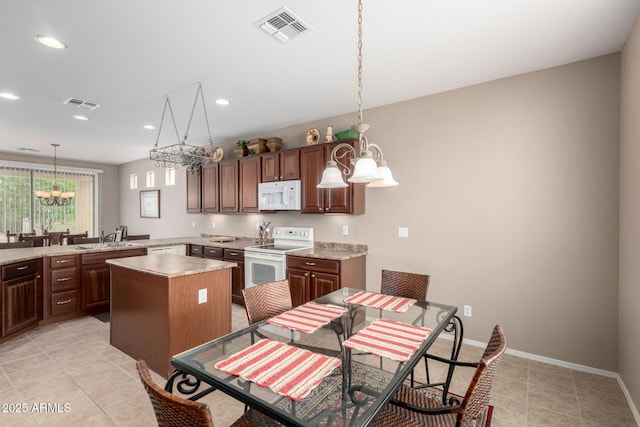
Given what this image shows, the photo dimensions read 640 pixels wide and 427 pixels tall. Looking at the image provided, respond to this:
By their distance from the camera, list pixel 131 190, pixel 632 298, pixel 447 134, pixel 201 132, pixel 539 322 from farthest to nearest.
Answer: pixel 131 190 → pixel 201 132 → pixel 447 134 → pixel 539 322 → pixel 632 298

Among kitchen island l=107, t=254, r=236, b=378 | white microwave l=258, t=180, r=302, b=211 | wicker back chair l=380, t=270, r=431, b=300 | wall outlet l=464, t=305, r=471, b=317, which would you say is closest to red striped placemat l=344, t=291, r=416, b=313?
wicker back chair l=380, t=270, r=431, b=300

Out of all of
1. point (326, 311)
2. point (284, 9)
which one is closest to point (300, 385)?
point (326, 311)

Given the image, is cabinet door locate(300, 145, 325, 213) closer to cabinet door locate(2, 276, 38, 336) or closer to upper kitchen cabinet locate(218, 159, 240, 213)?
upper kitchen cabinet locate(218, 159, 240, 213)

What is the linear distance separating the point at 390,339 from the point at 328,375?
17.3 inches

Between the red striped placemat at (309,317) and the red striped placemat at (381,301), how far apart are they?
0.21 metres

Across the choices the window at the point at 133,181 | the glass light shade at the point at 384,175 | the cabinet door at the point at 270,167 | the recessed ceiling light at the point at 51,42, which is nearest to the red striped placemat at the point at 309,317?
the glass light shade at the point at 384,175

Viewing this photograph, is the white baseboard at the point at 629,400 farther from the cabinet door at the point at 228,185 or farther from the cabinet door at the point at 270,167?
the cabinet door at the point at 228,185

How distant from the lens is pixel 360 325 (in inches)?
69.2

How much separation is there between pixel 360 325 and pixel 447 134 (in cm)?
249

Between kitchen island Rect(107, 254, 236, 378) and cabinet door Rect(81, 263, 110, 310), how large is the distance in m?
1.30

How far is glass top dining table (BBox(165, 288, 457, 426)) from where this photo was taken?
1042 millimetres

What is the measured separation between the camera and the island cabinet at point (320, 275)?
Result: 11.6ft

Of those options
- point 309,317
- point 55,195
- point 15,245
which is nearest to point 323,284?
point 309,317

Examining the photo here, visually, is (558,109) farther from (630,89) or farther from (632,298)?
(632,298)
